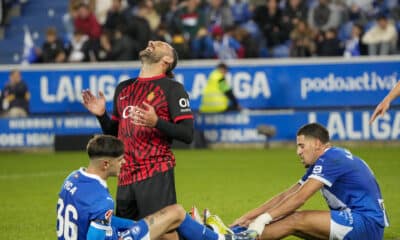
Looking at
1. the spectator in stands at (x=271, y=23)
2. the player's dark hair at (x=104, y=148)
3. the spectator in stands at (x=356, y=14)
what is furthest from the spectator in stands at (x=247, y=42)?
the player's dark hair at (x=104, y=148)

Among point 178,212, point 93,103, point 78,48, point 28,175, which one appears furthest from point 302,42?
point 178,212

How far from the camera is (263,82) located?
906 inches

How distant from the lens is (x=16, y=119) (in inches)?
888

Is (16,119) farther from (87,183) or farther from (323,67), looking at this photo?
(87,183)

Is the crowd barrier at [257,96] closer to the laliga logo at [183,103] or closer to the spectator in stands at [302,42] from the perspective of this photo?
the spectator in stands at [302,42]

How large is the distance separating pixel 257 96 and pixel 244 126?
3.76 feet

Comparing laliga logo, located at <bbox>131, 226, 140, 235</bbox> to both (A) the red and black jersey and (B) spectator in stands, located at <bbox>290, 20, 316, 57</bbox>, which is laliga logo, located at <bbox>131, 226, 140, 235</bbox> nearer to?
(A) the red and black jersey

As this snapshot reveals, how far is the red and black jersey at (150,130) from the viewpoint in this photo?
8.59 m

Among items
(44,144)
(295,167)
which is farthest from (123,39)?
(295,167)

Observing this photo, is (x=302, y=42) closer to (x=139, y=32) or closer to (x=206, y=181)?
(x=139, y=32)

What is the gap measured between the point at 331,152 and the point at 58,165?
425 inches

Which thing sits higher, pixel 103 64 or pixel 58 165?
pixel 103 64

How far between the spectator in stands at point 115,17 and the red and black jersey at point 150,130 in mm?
16532

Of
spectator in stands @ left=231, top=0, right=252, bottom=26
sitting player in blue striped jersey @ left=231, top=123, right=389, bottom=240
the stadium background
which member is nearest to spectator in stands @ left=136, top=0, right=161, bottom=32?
spectator in stands @ left=231, top=0, right=252, bottom=26
